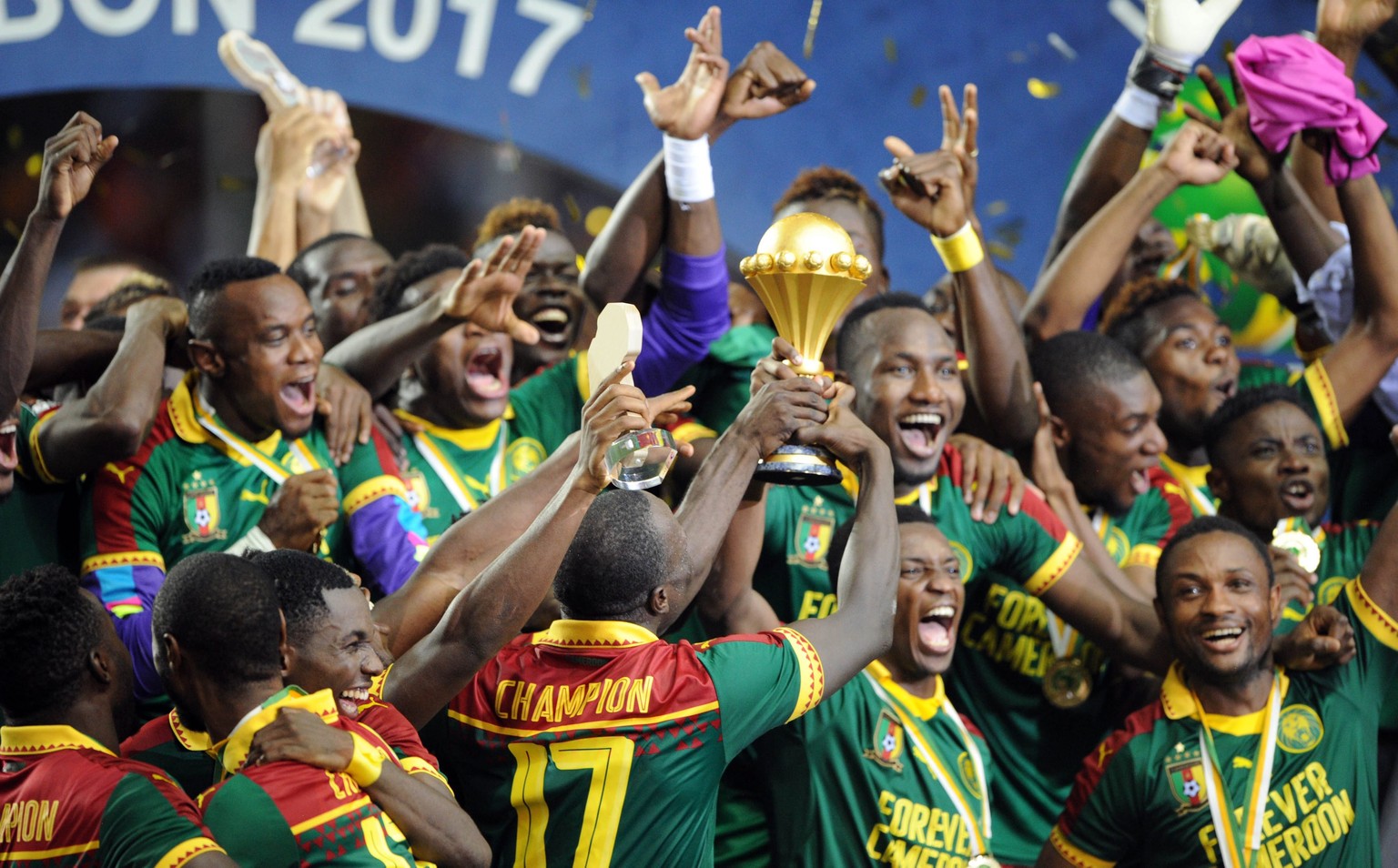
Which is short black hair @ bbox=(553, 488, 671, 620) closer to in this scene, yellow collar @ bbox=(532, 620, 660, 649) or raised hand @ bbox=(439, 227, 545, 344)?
yellow collar @ bbox=(532, 620, 660, 649)

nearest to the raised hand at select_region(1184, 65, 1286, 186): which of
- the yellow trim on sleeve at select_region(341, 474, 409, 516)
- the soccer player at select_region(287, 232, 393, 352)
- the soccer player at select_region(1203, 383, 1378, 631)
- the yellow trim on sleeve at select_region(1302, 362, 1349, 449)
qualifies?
the yellow trim on sleeve at select_region(1302, 362, 1349, 449)

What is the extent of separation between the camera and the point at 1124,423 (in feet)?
16.3

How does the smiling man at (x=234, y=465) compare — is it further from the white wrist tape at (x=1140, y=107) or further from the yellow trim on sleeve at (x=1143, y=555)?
the white wrist tape at (x=1140, y=107)

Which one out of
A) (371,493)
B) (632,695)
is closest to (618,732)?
(632,695)

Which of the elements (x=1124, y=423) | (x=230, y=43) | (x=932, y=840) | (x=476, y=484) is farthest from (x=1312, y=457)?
(x=230, y=43)

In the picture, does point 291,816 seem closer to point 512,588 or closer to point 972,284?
point 512,588

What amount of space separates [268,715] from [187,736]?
465mm

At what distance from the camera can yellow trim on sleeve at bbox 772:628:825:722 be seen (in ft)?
11.0

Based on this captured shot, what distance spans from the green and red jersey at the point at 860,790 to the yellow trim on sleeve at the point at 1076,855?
313 millimetres

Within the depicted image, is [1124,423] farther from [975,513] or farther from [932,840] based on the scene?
[932,840]

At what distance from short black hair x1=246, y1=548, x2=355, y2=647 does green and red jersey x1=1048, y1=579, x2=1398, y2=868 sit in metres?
2.08

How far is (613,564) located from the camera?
3324 millimetres

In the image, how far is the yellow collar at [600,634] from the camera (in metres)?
3.32

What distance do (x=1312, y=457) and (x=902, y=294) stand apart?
133 cm
